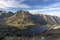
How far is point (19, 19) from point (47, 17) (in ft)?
166

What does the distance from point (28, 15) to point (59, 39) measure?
320 ft

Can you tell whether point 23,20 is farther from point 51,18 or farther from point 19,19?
point 51,18

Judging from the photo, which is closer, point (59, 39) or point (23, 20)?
point (59, 39)

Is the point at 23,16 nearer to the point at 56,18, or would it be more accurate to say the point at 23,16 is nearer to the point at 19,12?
the point at 19,12

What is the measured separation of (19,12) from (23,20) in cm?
1182

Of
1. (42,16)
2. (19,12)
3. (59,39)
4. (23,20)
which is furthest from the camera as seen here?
(42,16)

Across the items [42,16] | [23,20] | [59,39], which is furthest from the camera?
[42,16]

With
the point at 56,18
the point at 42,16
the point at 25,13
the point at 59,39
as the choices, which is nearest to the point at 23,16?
the point at 25,13

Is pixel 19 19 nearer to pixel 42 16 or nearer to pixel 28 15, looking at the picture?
pixel 28 15

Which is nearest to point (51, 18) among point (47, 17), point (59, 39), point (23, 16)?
point (47, 17)

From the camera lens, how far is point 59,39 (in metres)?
44.2

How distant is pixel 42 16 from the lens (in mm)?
178250

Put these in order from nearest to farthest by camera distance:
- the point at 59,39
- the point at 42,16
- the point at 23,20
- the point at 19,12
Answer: the point at 59,39 < the point at 23,20 < the point at 19,12 < the point at 42,16

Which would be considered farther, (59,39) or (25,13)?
(25,13)
